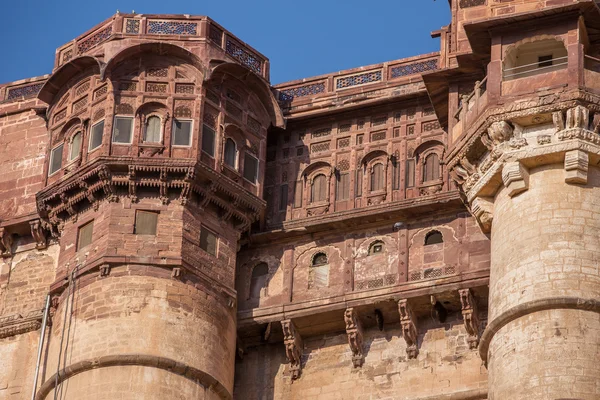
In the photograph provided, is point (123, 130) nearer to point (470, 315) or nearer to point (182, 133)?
point (182, 133)

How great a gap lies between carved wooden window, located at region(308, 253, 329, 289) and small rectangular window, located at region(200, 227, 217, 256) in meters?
1.60

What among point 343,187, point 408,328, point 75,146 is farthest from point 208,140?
point 408,328

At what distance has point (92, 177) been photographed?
33.3 m

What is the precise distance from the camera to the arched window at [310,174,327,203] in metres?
34.5

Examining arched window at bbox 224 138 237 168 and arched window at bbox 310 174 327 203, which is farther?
arched window at bbox 310 174 327 203

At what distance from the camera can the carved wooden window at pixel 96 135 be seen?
3375 centimetres

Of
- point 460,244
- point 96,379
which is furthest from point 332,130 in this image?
point 96,379

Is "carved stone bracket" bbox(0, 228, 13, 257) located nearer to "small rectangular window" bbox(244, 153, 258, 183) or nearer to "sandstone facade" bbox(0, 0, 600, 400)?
"sandstone facade" bbox(0, 0, 600, 400)

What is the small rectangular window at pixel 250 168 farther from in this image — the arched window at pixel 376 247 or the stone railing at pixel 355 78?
the arched window at pixel 376 247

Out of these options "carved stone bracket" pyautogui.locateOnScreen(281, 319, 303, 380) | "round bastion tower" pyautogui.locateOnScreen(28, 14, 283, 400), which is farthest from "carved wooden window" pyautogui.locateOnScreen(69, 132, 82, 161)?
"carved stone bracket" pyautogui.locateOnScreen(281, 319, 303, 380)

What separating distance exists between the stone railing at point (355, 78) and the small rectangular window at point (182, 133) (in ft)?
7.59

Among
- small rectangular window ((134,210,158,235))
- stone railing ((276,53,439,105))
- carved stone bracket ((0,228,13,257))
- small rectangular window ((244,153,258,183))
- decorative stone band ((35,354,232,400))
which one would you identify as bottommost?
decorative stone band ((35,354,232,400))

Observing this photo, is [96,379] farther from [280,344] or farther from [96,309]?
[280,344]

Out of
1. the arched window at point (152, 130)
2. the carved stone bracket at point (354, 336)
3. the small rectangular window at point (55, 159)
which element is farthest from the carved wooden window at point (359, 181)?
the small rectangular window at point (55, 159)
